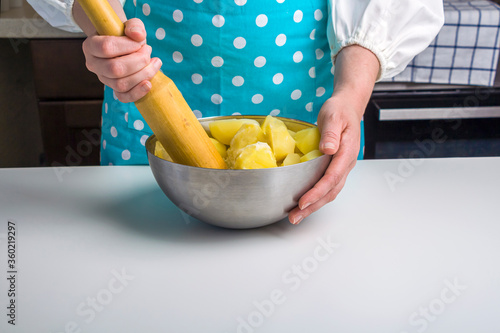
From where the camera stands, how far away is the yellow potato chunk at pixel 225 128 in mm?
715

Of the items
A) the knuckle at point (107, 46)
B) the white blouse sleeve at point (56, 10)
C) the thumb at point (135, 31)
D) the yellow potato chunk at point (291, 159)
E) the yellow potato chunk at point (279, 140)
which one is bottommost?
the yellow potato chunk at point (291, 159)

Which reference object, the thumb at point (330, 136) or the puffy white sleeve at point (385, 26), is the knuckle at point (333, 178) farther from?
the puffy white sleeve at point (385, 26)

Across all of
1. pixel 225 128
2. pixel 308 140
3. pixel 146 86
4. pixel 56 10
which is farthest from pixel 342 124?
pixel 56 10

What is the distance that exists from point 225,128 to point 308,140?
121 mm

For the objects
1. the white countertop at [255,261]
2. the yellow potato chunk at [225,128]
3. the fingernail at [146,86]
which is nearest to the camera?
the white countertop at [255,261]

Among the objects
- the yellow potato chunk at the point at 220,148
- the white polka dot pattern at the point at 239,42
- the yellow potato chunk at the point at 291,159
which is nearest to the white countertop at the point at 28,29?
the white polka dot pattern at the point at 239,42

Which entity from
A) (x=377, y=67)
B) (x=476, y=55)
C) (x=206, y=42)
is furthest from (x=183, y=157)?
(x=476, y=55)

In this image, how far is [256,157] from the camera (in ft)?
2.02

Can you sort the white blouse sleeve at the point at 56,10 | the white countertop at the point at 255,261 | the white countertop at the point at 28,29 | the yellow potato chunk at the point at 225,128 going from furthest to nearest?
the white countertop at the point at 28,29 < the white blouse sleeve at the point at 56,10 < the yellow potato chunk at the point at 225,128 < the white countertop at the point at 255,261

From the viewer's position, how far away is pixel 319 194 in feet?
2.10

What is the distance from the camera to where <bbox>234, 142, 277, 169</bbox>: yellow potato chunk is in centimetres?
62

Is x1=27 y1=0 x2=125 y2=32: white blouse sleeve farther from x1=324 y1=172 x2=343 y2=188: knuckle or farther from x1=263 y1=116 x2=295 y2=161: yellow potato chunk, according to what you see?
x1=324 y1=172 x2=343 y2=188: knuckle

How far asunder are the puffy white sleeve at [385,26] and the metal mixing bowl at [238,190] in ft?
1.21

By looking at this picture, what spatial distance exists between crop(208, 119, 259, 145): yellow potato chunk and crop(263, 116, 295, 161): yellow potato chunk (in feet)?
0.11
